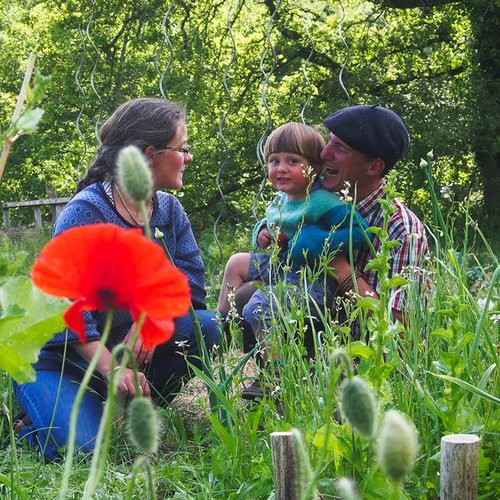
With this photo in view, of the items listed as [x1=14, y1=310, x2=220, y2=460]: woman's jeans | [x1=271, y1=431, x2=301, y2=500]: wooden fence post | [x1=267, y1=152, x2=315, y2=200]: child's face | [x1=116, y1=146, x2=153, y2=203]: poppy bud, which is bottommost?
[x1=14, y1=310, x2=220, y2=460]: woman's jeans

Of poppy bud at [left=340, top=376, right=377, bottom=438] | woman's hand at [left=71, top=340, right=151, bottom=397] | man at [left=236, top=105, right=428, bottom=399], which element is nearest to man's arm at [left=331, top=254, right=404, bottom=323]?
man at [left=236, top=105, right=428, bottom=399]

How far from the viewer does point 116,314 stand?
2695mm

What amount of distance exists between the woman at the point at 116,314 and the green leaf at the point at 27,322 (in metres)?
1.82

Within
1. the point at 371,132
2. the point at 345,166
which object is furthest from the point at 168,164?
the point at 371,132

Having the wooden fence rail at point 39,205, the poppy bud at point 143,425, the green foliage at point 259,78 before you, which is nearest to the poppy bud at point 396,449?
the poppy bud at point 143,425

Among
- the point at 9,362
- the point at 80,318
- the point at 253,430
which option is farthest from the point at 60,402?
the point at 80,318

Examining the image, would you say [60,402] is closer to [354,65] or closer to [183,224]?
[183,224]

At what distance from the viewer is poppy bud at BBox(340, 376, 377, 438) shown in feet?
1.73

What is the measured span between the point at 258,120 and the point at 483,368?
711 cm

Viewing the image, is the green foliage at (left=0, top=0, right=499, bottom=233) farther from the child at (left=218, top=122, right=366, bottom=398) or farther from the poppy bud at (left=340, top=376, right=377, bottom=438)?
the poppy bud at (left=340, top=376, right=377, bottom=438)

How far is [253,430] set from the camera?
1907 mm

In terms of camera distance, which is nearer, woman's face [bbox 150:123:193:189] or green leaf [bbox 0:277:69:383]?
green leaf [bbox 0:277:69:383]

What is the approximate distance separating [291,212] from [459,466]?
1.59 metres

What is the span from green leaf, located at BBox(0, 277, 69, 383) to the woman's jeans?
1.67 m
